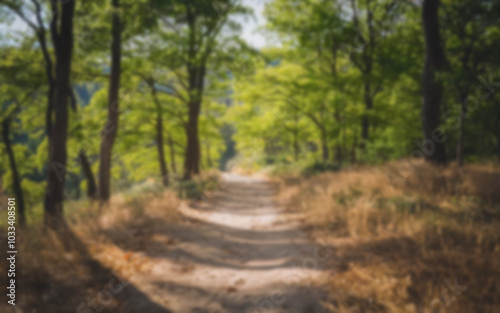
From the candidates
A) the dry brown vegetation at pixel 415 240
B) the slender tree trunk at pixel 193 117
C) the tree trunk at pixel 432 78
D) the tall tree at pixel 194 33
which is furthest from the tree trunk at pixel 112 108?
the tree trunk at pixel 432 78

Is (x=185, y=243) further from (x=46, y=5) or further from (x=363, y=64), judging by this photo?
(x=363, y=64)

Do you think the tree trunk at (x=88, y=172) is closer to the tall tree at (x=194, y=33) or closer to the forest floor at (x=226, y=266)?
the tall tree at (x=194, y=33)

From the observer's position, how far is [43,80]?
1245 cm


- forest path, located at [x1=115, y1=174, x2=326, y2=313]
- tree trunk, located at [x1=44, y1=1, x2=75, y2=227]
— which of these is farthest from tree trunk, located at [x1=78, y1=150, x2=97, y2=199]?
forest path, located at [x1=115, y1=174, x2=326, y2=313]

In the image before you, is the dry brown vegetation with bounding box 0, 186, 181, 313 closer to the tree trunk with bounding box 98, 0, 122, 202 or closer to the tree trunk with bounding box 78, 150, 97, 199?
the tree trunk with bounding box 98, 0, 122, 202

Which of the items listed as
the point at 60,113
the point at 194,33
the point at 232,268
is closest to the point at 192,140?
the point at 194,33

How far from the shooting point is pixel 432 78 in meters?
8.45

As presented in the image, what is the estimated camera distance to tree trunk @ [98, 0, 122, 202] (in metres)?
8.77

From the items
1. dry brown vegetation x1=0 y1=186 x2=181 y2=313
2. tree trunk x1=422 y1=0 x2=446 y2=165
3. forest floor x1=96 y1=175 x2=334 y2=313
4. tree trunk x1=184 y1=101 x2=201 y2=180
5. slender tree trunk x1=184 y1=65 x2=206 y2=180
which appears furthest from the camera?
tree trunk x1=184 y1=101 x2=201 y2=180

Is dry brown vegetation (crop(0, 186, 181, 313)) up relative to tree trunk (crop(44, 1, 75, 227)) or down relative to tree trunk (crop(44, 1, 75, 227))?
down

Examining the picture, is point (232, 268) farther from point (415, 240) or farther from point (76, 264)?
point (415, 240)

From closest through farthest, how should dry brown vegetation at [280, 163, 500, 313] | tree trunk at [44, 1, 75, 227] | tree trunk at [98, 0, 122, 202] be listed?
dry brown vegetation at [280, 163, 500, 313]
tree trunk at [44, 1, 75, 227]
tree trunk at [98, 0, 122, 202]

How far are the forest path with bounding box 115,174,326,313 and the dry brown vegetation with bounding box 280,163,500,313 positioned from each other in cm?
48

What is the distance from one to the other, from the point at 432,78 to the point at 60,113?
10255 millimetres
